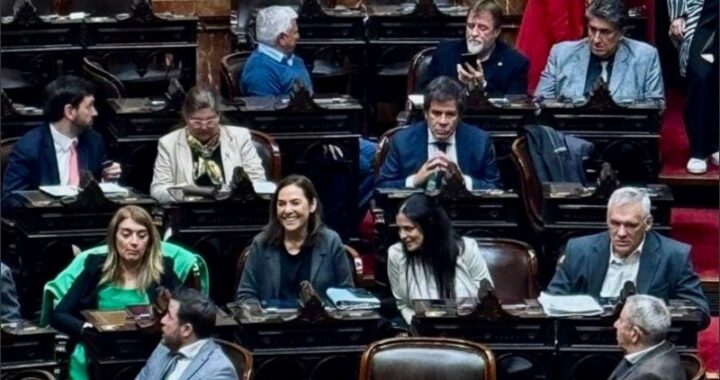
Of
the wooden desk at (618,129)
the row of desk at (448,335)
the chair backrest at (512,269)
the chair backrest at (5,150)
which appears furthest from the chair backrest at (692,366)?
the chair backrest at (5,150)

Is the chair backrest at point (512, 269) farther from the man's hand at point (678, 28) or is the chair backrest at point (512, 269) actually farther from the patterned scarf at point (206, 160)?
the man's hand at point (678, 28)

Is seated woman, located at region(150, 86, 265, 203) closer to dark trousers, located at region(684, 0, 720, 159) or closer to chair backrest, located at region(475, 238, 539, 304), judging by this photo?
chair backrest, located at region(475, 238, 539, 304)

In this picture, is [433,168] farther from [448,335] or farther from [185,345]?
[185,345]

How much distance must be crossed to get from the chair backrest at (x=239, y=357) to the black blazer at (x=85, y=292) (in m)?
0.56

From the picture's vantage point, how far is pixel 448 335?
37.2 feet

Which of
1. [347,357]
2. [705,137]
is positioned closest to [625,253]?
[347,357]

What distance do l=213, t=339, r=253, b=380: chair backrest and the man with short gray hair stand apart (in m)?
2.74

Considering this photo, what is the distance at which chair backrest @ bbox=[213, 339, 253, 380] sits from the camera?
430 inches

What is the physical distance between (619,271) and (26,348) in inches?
97.9

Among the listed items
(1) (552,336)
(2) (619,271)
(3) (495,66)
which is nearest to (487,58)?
(3) (495,66)

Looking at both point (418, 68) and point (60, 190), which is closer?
point (60, 190)

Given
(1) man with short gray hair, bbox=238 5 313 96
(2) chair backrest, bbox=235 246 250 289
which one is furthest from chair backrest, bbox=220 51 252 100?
(2) chair backrest, bbox=235 246 250 289

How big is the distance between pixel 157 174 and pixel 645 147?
229cm

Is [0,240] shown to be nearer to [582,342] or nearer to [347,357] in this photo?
[347,357]
